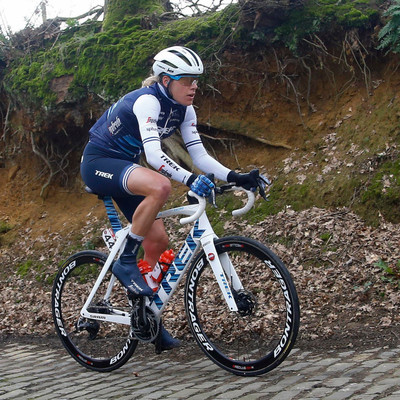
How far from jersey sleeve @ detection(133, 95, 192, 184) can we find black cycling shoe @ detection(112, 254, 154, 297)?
2.73ft

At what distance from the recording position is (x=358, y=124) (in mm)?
8289

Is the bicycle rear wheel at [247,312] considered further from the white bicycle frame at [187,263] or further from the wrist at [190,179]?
the wrist at [190,179]

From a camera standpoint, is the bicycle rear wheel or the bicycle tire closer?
the bicycle rear wheel

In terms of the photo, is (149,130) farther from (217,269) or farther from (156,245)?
(217,269)

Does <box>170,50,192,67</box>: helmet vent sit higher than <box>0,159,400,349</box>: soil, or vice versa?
<box>170,50,192,67</box>: helmet vent

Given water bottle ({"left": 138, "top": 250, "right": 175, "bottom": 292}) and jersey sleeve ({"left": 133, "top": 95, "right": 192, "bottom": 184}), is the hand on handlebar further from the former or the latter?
water bottle ({"left": 138, "top": 250, "right": 175, "bottom": 292})

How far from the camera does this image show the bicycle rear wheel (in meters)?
3.95

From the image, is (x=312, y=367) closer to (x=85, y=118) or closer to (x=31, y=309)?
(x=31, y=309)

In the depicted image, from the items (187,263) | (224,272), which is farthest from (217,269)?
(187,263)

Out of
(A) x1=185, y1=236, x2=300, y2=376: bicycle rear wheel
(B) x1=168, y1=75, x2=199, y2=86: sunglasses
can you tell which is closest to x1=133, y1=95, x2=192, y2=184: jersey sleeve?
(B) x1=168, y1=75, x2=199, y2=86: sunglasses

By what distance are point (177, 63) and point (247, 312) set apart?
202 cm

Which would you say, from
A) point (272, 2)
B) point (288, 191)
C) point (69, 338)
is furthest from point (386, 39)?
point (69, 338)

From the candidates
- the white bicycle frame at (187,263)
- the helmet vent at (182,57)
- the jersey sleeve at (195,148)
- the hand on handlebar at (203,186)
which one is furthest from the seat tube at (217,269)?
the helmet vent at (182,57)

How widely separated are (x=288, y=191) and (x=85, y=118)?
14.5 feet
